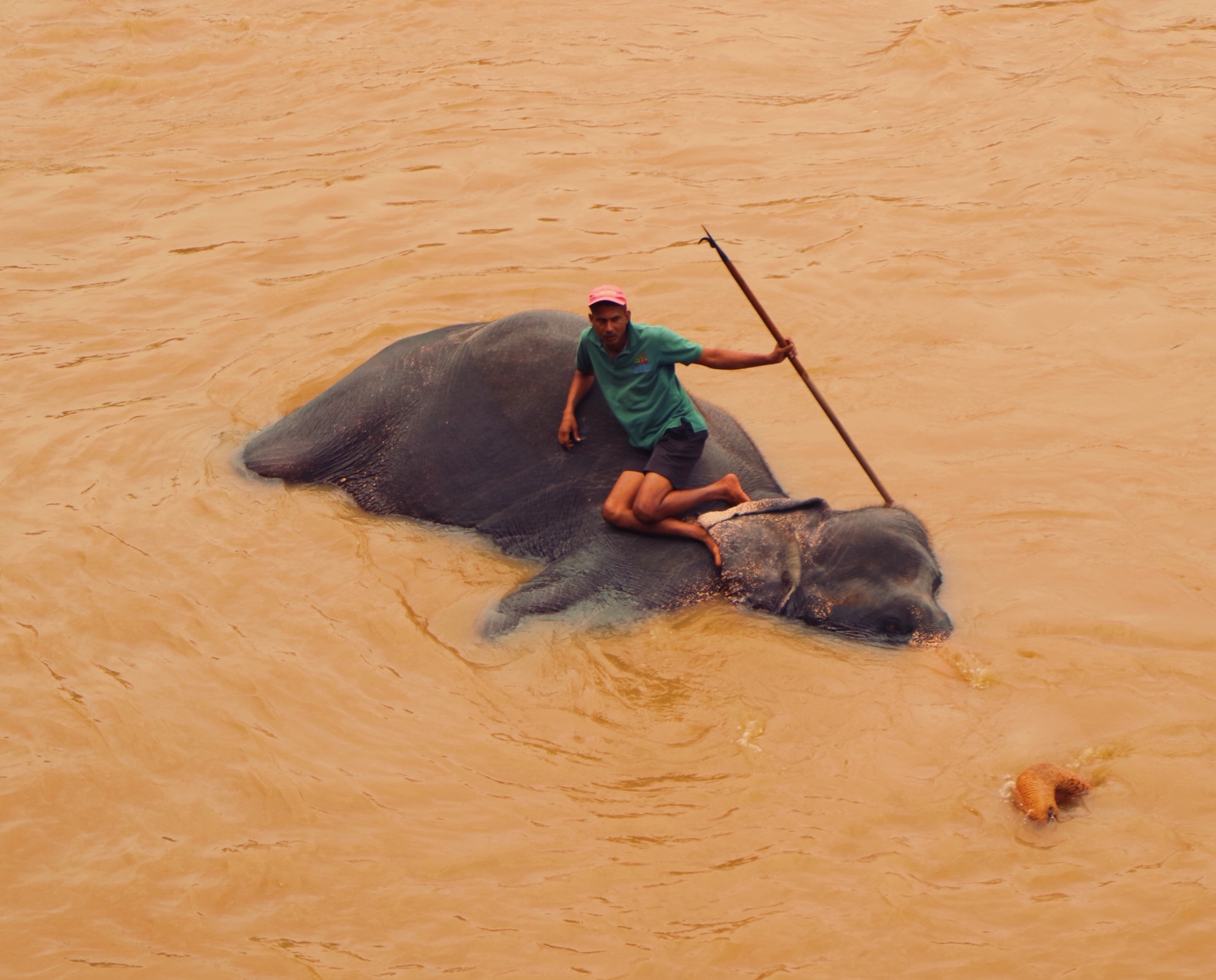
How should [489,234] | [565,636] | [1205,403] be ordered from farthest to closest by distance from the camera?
[489,234]
[1205,403]
[565,636]

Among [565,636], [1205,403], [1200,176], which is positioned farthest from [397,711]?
[1200,176]

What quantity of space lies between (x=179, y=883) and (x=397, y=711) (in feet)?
3.54

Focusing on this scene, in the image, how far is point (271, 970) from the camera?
3.72m

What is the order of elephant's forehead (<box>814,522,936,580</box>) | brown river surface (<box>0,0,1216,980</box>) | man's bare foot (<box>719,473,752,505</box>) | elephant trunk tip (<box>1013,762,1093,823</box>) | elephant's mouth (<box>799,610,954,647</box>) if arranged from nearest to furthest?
brown river surface (<box>0,0,1216,980</box>) < elephant trunk tip (<box>1013,762,1093,823</box>) < elephant's mouth (<box>799,610,954,647</box>) < elephant's forehead (<box>814,522,936,580</box>) < man's bare foot (<box>719,473,752,505</box>)

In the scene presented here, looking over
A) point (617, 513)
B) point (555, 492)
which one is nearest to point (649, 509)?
point (617, 513)

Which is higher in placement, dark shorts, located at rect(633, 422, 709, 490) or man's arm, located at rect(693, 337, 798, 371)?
man's arm, located at rect(693, 337, 798, 371)

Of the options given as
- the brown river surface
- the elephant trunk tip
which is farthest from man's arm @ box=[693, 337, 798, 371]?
the elephant trunk tip

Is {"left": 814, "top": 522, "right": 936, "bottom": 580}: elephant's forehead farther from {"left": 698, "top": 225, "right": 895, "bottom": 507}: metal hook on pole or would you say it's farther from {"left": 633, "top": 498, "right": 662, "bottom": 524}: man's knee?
{"left": 633, "top": 498, "right": 662, "bottom": 524}: man's knee

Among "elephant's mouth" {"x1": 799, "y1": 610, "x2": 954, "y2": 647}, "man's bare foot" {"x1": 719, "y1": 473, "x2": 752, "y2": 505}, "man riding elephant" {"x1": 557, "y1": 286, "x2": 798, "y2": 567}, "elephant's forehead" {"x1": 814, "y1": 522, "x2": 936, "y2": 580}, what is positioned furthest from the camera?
"man's bare foot" {"x1": 719, "y1": 473, "x2": 752, "y2": 505}

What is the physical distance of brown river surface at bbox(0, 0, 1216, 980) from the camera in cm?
398

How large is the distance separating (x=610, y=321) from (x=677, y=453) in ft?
2.14

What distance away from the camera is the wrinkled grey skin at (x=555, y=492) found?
5301 mm

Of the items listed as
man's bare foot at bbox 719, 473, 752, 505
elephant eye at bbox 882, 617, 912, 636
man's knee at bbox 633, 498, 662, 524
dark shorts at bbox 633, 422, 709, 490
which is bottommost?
elephant eye at bbox 882, 617, 912, 636

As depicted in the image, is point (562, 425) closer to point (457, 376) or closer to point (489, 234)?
point (457, 376)
